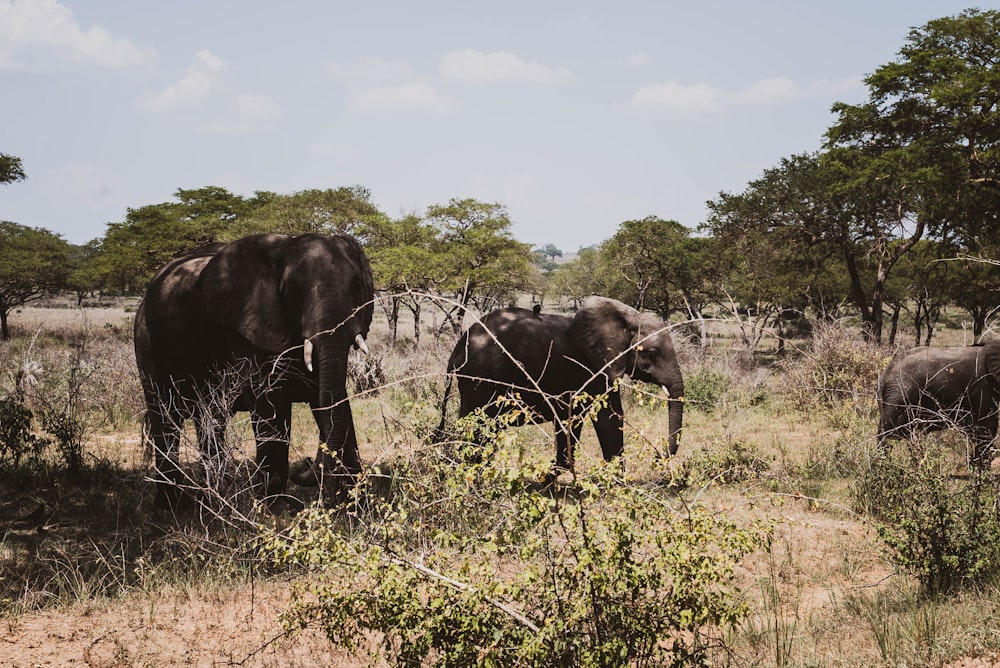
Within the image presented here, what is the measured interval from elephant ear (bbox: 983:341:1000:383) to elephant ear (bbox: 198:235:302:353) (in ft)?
26.8

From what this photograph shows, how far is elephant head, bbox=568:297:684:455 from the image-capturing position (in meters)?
8.29

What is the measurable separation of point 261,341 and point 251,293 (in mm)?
513

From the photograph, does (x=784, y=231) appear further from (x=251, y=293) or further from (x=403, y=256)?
(x=251, y=293)

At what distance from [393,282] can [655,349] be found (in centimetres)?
2036

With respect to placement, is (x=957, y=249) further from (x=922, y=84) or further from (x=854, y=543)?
(x=854, y=543)

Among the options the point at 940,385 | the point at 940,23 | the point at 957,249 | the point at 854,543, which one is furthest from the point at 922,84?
the point at 854,543

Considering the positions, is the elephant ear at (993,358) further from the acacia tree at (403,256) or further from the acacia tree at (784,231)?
the acacia tree at (403,256)

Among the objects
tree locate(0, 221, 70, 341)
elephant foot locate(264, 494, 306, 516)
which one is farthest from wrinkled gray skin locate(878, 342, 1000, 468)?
tree locate(0, 221, 70, 341)

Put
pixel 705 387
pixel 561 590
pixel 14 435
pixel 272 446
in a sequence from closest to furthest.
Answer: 1. pixel 561 590
2. pixel 272 446
3. pixel 14 435
4. pixel 705 387

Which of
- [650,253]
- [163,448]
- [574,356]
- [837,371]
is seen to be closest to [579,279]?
[650,253]

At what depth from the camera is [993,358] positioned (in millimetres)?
8422

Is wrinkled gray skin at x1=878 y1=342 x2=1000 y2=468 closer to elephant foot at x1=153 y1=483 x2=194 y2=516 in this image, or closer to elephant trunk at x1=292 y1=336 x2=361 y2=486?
elephant trunk at x1=292 y1=336 x2=361 y2=486

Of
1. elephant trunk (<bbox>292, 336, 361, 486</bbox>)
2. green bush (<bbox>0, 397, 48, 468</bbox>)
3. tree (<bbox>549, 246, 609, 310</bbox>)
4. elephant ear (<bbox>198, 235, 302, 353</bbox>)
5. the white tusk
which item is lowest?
green bush (<bbox>0, 397, 48, 468</bbox>)

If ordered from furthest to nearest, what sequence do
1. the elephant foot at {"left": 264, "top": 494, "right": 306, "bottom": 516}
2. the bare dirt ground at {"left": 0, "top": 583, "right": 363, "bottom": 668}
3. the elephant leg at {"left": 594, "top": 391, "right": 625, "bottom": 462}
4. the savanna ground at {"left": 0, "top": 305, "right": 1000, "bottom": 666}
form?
the elephant leg at {"left": 594, "top": 391, "right": 625, "bottom": 462}
the elephant foot at {"left": 264, "top": 494, "right": 306, "bottom": 516}
the bare dirt ground at {"left": 0, "top": 583, "right": 363, "bottom": 668}
the savanna ground at {"left": 0, "top": 305, "right": 1000, "bottom": 666}
